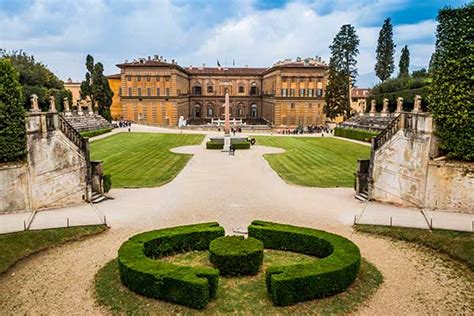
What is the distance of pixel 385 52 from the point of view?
71.4 m

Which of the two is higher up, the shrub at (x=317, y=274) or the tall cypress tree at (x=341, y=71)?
the tall cypress tree at (x=341, y=71)

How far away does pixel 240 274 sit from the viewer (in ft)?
38.5

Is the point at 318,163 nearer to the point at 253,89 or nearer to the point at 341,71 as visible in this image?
the point at 341,71

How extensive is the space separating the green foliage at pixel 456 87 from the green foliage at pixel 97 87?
60189mm

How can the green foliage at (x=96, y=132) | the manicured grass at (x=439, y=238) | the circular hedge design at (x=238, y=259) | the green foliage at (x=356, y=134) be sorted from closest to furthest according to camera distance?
the circular hedge design at (x=238, y=259) < the manicured grass at (x=439, y=238) < the green foliage at (x=356, y=134) < the green foliage at (x=96, y=132)

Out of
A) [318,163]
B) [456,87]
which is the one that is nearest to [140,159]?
[318,163]

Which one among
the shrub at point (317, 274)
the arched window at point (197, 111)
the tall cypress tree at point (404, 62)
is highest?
the tall cypress tree at point (404, 62)

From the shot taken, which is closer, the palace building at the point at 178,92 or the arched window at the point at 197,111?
the palace building at the point at 178,92

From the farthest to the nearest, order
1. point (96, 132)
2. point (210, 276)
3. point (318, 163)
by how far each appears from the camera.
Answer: point (96, 132) < point (318, 163) < point (210, 276)

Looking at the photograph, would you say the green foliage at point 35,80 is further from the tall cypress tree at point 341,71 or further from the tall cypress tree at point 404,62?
the tall cypress tree at point 404,62

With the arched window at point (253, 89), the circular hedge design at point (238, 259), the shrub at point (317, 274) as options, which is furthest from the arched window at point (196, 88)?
the circular hedge design at point (238, 259)

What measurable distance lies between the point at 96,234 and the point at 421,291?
38.4 feet

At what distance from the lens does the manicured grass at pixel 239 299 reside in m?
9.82

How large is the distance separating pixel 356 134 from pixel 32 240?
45.8m
